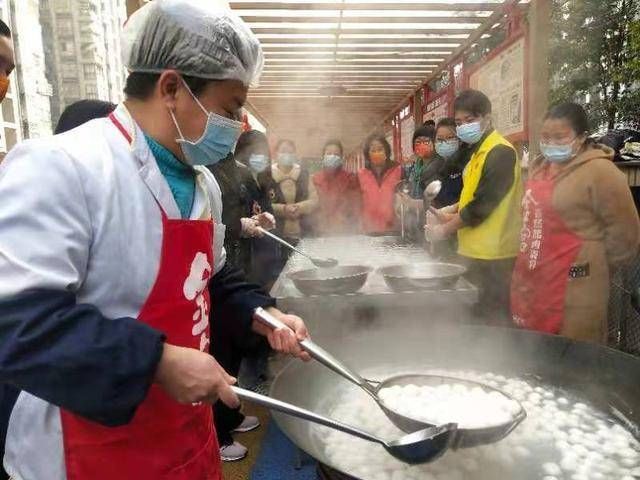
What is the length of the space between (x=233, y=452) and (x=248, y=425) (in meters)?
0.40

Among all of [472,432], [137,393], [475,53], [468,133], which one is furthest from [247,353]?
[475,53]

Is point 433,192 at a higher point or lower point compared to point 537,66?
lower

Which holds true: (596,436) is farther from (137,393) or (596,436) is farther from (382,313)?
(137,393)

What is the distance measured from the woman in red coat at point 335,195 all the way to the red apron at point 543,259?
3210 mm

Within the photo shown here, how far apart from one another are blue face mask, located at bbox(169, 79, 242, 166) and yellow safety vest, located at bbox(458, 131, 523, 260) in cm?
274

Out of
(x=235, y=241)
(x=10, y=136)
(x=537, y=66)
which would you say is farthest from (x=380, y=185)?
(x=10, y=136)

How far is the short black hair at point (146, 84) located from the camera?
1293 millimetres

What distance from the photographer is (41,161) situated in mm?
1040

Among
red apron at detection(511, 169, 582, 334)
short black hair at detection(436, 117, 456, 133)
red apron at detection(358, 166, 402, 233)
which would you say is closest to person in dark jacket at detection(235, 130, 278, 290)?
red apron at detection(358, 166, 402, 233)

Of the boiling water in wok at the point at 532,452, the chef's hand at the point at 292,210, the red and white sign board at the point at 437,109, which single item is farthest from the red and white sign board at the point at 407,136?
the boiling water in wok at the point at 532,452

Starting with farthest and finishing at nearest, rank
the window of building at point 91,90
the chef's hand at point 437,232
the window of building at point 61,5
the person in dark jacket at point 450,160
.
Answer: the window of building at point 61,5, the window of building at point 91,90, the person in dark jacket at point 450,160, the chef's hand at point 437,232

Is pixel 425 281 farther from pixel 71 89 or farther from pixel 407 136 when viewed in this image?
pixel 71 89

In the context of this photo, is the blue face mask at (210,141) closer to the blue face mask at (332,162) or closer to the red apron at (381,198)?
the red apron at (381,198)

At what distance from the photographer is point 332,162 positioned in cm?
638
